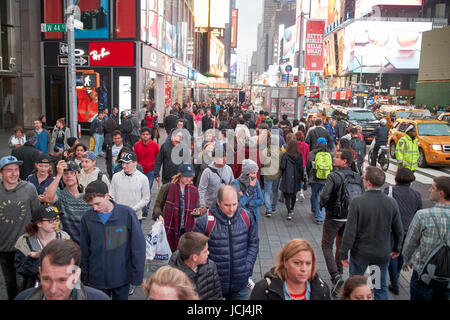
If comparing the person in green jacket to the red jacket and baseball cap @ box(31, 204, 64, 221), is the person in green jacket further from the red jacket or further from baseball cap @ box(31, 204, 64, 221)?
baseball cap @ box(31, 204, 64, 221)

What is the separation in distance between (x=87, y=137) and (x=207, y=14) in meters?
44.8

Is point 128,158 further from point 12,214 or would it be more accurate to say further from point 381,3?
point 381,3

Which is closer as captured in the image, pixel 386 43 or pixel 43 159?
pixel 43 159

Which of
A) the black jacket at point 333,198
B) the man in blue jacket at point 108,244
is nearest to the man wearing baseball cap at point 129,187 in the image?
the man in blue jacket at point 108,244

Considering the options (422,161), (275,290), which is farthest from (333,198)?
(422,161)

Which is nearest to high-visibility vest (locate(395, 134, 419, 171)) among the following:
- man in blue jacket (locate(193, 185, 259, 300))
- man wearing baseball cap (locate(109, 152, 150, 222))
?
man wearing baseball cap (locate(109, 152, 150, 222))

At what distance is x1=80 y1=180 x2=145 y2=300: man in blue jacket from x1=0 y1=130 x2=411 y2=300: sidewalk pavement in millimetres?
995

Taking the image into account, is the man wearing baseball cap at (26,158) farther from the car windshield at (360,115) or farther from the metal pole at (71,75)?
the car windshield at (360,115)

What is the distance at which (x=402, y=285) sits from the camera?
602 cm

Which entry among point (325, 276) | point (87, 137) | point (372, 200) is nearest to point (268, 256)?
point (325, 276)

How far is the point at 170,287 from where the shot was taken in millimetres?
2564

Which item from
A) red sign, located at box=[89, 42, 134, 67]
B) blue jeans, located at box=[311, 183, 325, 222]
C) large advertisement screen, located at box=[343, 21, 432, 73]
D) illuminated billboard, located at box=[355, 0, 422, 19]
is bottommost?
blue jeans, located at box=[311, 183, 325, 222]

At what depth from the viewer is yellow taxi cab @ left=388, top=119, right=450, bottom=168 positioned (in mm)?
16188

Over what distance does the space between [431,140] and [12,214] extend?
15908 millimetres
